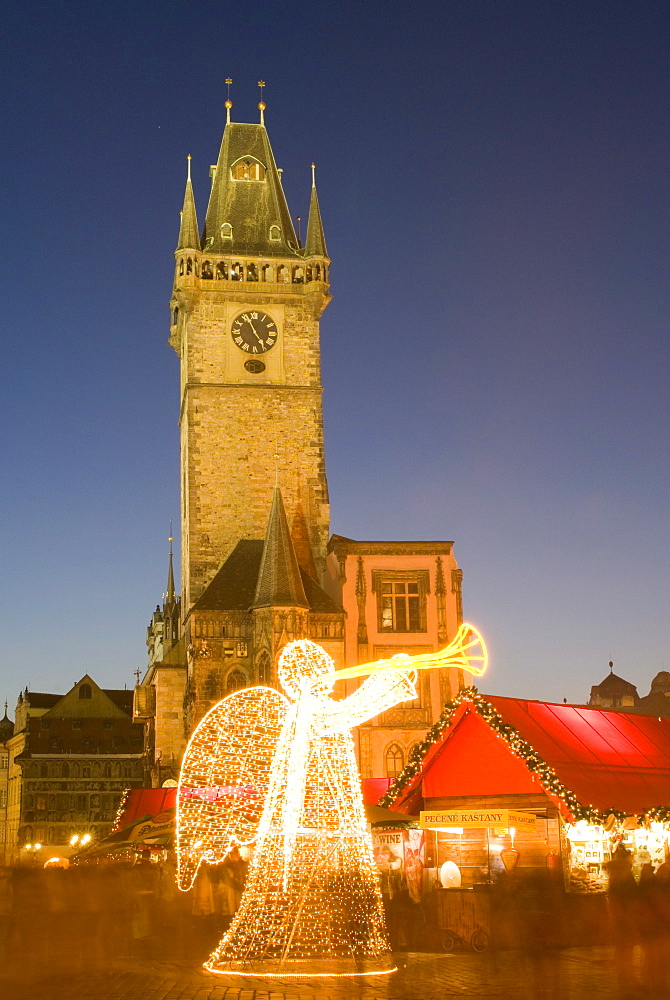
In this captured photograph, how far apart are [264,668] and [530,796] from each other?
17.7 meters

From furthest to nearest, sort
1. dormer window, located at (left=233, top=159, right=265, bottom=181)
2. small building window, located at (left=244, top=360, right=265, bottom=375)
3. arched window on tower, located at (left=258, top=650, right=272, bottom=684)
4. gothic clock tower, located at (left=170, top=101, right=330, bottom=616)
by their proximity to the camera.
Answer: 1. dormer window, located at (left=233, top=159, right=265, bottom=181)
2. small building window, located at (left=244, top=360, right=265, bottom=375)
3. gothic clock tower, located at (left=170, top=101, right=330, bottom=616)
4. arched window on tower, located at (left=258, top=650, right=272, bottom=684)

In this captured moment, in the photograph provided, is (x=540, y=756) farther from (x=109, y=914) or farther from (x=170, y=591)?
(x=170, y=591)

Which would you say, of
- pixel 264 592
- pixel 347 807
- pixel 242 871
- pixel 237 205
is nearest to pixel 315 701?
pixel 347 807

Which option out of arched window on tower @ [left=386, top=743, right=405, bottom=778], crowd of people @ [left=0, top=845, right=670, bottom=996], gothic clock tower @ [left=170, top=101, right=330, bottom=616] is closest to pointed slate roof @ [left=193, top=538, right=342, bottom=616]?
gothic clock tower @ [left=170, top=101, right=330, bottom=616]

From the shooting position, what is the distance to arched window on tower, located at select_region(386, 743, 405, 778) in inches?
1529

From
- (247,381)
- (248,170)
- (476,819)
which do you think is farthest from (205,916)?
(248,170)

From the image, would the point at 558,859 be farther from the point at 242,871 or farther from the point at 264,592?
the point at 264,592

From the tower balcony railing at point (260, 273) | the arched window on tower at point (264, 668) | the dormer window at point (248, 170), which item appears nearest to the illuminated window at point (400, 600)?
the arched window on tower at point (264, 668)

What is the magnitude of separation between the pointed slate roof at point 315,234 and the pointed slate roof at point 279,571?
1224 cm

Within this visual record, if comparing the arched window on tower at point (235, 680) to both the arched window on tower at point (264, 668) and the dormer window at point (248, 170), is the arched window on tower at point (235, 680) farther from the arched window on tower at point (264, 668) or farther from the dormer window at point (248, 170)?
the dormer window at point (248, 170)

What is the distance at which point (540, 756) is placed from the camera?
21.2 m

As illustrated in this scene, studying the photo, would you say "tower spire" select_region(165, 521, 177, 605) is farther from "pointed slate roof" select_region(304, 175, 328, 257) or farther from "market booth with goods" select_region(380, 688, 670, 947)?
"market booth with goods" select_region(380, 688, 670, 947)

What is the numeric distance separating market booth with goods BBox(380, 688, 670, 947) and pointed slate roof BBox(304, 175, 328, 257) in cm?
2780

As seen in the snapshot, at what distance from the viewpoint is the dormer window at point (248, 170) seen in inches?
1982
